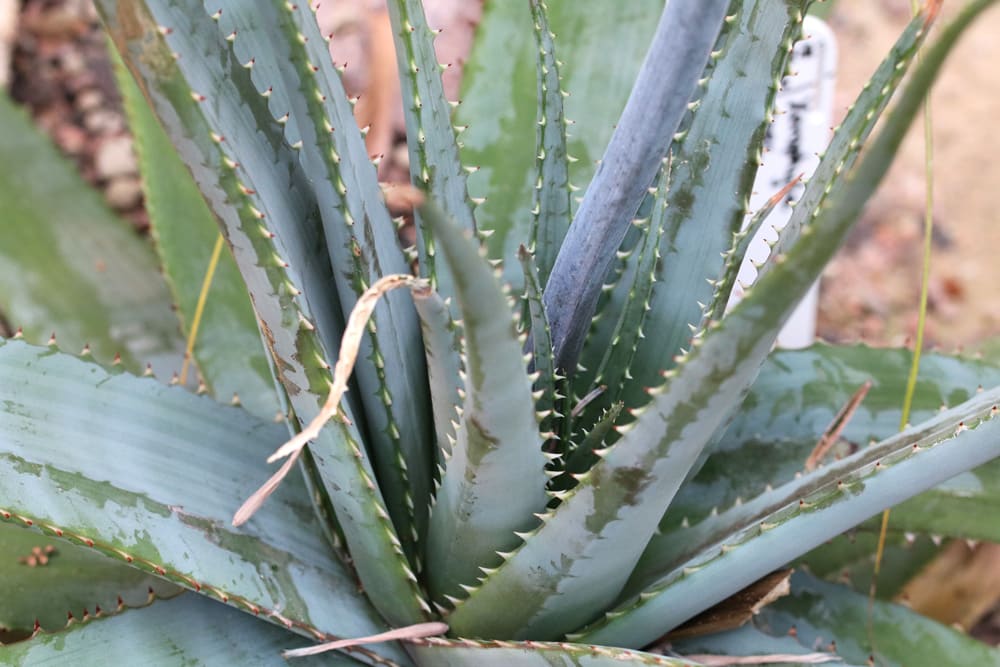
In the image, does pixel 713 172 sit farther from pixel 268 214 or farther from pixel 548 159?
pixel 268 214

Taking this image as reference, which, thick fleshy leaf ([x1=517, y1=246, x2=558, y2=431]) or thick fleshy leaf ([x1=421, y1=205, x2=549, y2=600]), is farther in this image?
thick fleshy leaf ([x1=517, y1=246, x2=558, y2=431])

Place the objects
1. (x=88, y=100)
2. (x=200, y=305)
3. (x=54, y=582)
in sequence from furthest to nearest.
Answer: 1. (x=88, y=100)
2. (x=200, y=305)
3. (x=54, y=582)

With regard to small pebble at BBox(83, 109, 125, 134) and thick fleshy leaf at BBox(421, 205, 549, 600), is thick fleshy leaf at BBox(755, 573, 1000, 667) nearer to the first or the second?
thick fleshy leaf at BBox(421, 205, 549, 600)

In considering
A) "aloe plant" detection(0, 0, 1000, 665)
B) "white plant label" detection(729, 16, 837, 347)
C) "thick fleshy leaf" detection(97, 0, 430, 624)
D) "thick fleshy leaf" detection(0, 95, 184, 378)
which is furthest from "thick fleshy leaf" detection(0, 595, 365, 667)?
"white plant label" detection(729, 16, 837, 347)

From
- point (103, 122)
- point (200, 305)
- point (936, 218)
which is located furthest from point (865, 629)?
point (103, 122)

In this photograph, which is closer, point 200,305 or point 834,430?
point 834,430

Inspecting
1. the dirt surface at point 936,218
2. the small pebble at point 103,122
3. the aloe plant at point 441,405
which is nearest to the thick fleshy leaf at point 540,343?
the aloe plant at point 441,405
